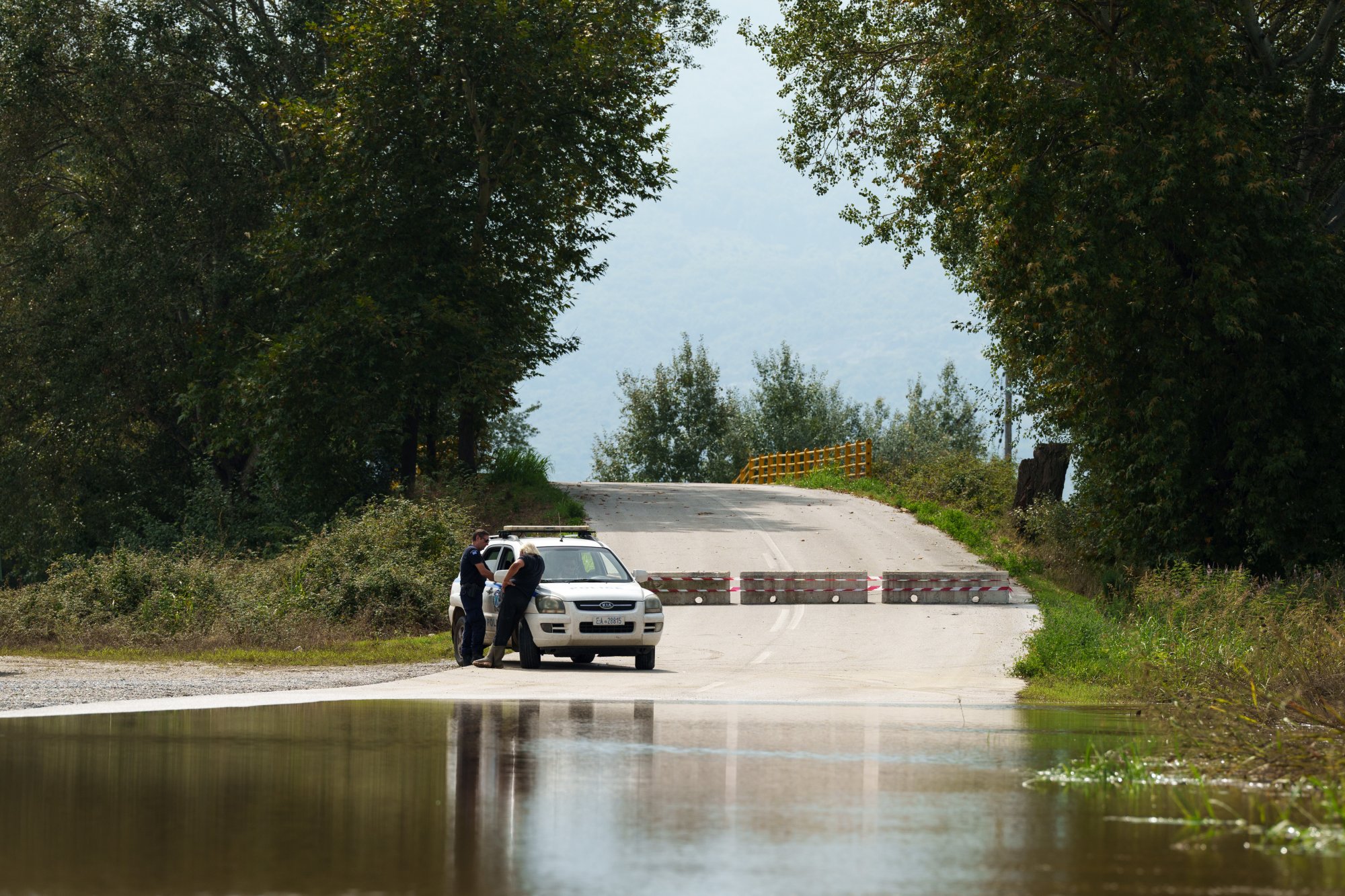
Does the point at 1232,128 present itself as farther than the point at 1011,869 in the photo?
Yes

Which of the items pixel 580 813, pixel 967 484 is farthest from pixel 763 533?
pixel 580 813

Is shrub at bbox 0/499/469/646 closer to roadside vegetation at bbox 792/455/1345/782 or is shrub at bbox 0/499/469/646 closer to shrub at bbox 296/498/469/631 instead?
shrub at bbox 296/498/469/631

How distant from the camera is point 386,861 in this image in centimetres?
740

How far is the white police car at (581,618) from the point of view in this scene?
68.8 ft

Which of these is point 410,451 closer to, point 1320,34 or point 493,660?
point 493,660

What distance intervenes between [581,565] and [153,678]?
6151mm

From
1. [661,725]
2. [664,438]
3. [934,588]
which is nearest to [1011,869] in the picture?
[661,725]

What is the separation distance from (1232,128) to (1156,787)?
65.0 feet

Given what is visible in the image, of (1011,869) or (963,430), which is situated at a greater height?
(963,430)

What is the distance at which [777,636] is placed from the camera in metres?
25.6

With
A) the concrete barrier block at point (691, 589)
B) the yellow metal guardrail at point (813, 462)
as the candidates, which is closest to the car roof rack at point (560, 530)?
the concrete barrier block at point (691, 589)

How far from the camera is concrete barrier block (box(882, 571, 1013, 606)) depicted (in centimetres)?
Result: 2941

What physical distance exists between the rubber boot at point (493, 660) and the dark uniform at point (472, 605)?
253 millimetres

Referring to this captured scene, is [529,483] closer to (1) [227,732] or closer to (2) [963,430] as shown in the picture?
(1) [227,732]
